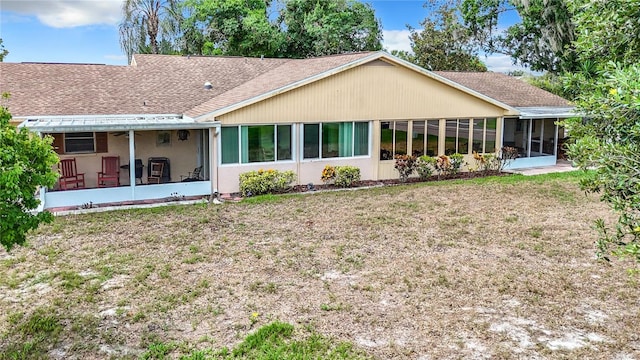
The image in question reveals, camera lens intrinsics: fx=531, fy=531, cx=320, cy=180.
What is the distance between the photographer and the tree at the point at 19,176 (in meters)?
5.93

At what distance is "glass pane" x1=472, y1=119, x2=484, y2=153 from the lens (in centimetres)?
2073

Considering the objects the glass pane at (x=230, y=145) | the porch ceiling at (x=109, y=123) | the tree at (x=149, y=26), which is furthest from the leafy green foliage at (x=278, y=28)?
the glass pane at (x=230, y=145)

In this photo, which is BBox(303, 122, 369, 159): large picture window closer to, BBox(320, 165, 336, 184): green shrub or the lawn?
BBox(320, 165, 336, 184): green shrub

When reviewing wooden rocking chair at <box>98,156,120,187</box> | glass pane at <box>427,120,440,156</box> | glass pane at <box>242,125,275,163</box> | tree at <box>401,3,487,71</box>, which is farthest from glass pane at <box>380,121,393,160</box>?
tree at <box>401,3,487,71</box>

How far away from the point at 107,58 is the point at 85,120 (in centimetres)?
1848

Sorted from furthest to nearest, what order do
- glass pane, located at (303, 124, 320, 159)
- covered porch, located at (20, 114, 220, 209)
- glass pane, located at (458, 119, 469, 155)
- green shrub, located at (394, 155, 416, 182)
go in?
A: 1. glass pane, located at (458, 119, 469, 155)
2. green shrub, located at (394, 155, 416, 182)
3. glass pane, located at (303, 124, 320, 159)
4. covered porch, located at (20, 114, 220, 209)

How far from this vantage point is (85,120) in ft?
51.7

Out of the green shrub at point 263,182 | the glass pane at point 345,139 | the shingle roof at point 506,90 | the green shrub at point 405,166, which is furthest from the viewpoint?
the shingle roof at point 506,90

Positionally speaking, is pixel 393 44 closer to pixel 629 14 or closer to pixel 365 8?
pixel 365 8

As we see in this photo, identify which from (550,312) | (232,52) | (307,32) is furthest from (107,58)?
(550,312)

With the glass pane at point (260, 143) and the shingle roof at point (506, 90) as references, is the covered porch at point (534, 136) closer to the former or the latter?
the shingle roof at point (506, 90)

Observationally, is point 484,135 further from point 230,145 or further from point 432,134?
point 230,145

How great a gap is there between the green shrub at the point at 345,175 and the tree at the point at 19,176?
1163 centimetres

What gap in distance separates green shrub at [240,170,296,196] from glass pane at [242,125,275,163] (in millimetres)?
641
